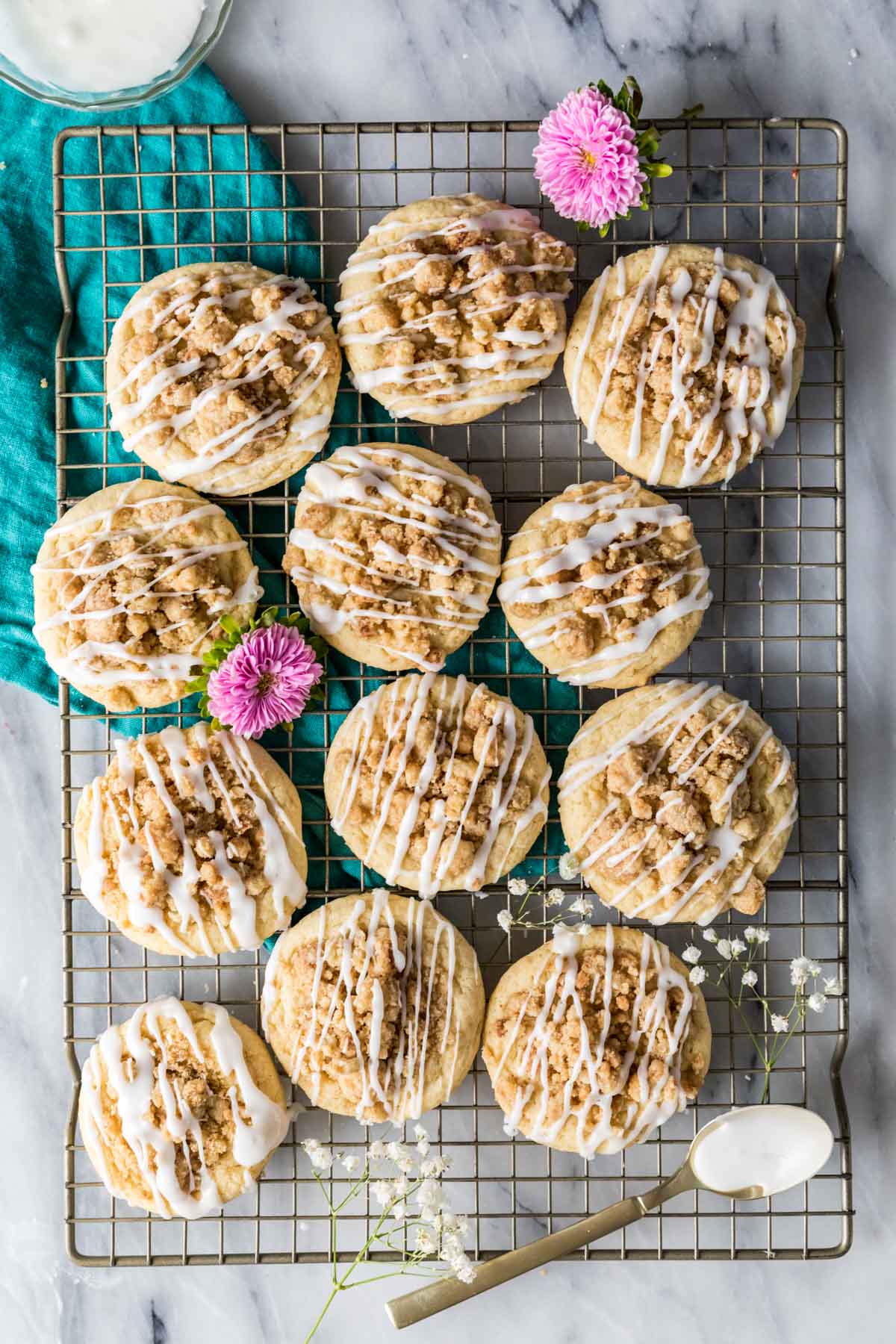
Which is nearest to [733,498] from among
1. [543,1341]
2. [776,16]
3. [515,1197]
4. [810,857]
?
[810,857]

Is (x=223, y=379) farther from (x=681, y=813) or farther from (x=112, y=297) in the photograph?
(x=681, y=813)

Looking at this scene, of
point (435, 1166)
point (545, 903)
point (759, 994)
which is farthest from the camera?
point (759, 994)

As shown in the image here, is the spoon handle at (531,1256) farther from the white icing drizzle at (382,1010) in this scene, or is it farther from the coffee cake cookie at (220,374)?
the coffee cake cookie at (220,374)

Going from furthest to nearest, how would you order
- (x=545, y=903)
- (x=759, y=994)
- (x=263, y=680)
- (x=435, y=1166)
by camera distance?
(x=759, y=994)
(x=545, y=903)
(x=435, y=1166)
(x=263, y=680)

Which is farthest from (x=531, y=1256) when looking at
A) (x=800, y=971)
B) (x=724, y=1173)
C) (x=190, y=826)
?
(x=190, y=826)

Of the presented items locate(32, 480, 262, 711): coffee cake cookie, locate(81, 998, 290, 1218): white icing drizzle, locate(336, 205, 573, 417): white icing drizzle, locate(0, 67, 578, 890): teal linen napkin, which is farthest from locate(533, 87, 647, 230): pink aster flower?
Answer: locate(81, 998, 290, 1218): white icing drizzle

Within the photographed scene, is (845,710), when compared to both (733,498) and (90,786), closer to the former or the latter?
(733,498)
